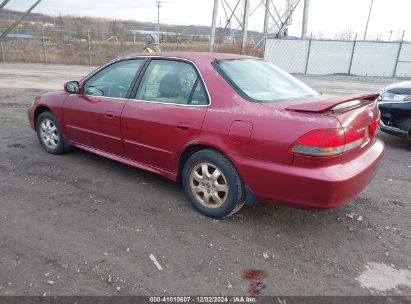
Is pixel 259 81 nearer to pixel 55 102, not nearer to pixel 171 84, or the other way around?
pixel 171 84

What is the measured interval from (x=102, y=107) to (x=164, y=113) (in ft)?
3.35

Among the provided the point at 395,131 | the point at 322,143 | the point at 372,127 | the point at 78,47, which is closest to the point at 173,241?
the point at 322,143

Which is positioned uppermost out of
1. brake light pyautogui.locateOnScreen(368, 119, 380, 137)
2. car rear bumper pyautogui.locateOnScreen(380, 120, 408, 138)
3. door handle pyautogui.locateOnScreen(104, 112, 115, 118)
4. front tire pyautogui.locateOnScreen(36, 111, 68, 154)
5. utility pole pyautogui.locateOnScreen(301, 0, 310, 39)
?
utility pole pyautogui.locateOnScreen(301, 0, 310, 39)

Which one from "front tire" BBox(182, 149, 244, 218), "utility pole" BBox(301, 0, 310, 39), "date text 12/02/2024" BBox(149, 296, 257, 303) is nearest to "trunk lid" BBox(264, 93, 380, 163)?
"front tire" BBox(182, 149, 244, 218)

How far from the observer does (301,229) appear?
339 centimetres

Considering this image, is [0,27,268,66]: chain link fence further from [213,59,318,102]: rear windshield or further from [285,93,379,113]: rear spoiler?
[285,93,379,113]: rear spoiler

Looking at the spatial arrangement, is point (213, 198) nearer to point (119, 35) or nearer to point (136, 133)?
point (136, 133)

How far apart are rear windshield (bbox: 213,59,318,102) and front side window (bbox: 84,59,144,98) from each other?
114 centimetres

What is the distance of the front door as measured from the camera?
163 inches

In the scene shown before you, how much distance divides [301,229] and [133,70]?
100 inches

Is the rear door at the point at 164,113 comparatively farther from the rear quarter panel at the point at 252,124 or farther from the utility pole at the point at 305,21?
the utility pole at the point at 305,21

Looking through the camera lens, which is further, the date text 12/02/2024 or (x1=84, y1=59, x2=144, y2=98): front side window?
(x1=84, y1=59, x2=144, y2=98): front side window

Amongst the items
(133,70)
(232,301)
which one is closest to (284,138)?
(232,301)

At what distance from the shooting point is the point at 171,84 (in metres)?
3.75
